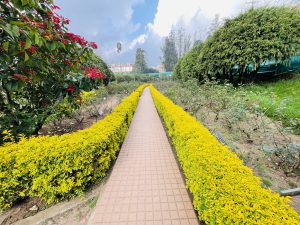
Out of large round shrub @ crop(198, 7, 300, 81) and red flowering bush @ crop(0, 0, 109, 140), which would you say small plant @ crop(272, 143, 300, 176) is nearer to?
red flowering bush @ crop(0, 0, 109, 140)

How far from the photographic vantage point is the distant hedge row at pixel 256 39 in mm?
10148

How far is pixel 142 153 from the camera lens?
5.10 metres

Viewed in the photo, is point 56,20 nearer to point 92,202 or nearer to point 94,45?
point 94,45

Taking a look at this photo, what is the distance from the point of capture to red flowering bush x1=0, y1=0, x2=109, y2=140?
1939 millimetres

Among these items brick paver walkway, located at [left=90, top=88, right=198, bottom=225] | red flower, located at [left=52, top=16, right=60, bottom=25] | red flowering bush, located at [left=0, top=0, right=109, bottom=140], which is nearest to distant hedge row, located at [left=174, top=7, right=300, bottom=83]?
brick paver walkway, located at [left=90, top=88, right=198, bottom=225]

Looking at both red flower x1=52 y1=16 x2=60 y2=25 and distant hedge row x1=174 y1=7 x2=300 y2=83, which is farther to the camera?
distant hedge row x1=174 y1=7 x2=300 y2=83

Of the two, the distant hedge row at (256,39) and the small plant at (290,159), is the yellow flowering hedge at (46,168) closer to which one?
the small plant at (290,159)

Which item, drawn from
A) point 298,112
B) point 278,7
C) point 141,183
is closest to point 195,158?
point 141,183

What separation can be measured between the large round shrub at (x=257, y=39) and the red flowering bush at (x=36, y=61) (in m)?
11.0

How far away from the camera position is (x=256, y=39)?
426 inches

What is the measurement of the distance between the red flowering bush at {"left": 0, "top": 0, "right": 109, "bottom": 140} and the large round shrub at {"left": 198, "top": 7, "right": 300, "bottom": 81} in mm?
11003

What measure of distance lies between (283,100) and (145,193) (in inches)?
178

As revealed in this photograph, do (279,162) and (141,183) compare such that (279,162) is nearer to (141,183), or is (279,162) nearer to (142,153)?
(141,183)

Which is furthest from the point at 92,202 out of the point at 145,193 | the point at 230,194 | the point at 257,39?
the point at 257,39
